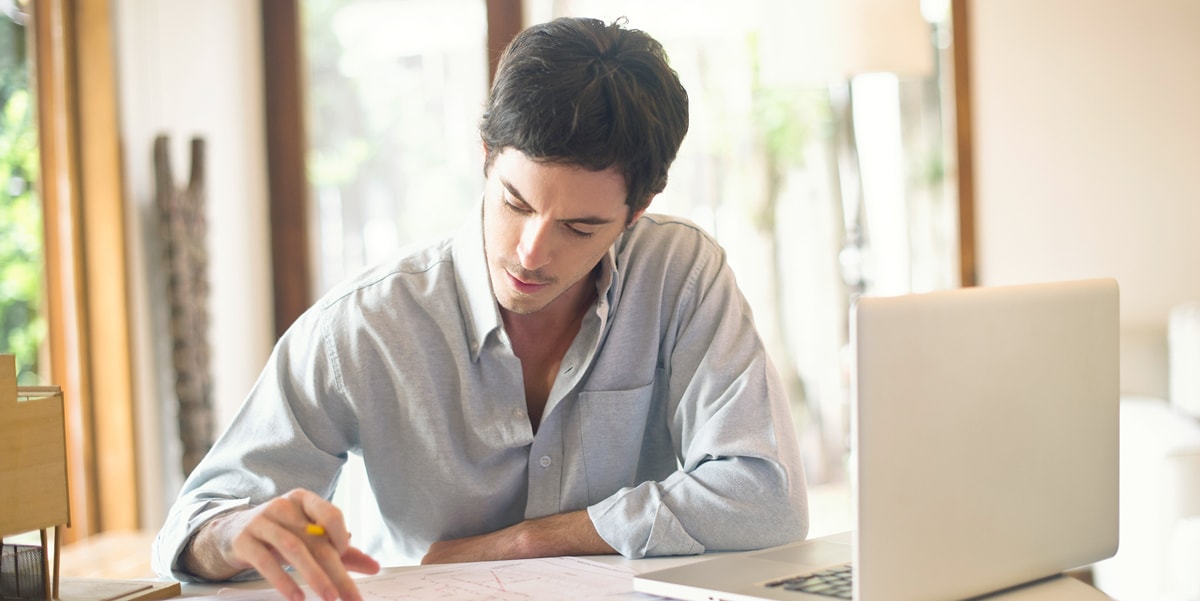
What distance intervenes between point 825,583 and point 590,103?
631mm

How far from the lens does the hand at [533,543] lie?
1376mm

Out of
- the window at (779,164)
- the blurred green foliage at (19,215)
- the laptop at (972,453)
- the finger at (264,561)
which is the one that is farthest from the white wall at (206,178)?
the laptop at (972,453)

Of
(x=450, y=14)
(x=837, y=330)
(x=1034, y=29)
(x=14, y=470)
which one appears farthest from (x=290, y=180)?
(x=14, y=470)

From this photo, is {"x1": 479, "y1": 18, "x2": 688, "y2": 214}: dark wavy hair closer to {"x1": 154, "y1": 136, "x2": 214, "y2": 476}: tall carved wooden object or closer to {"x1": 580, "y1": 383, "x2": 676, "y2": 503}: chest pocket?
{"x1": 580, "y1": 383, "x2": 676, "y2": 503}: chest pocket

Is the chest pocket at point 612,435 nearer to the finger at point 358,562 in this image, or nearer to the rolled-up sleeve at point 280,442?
the rolled-up sleeve at point 280,442

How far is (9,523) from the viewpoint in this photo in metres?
1.09

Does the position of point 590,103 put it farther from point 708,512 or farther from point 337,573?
point 337,573

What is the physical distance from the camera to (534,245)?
4.56ft

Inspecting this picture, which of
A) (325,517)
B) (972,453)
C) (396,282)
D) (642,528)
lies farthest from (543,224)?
(972,453)

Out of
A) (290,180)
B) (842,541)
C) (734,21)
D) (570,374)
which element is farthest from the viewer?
(290,180)

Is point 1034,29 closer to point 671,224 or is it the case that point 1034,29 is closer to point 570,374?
point 671,224

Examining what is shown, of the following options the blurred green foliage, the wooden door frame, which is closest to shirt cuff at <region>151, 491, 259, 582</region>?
the blurred green foliage

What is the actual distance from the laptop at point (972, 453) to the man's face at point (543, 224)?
0.43 metres

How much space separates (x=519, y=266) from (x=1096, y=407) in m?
0.67
